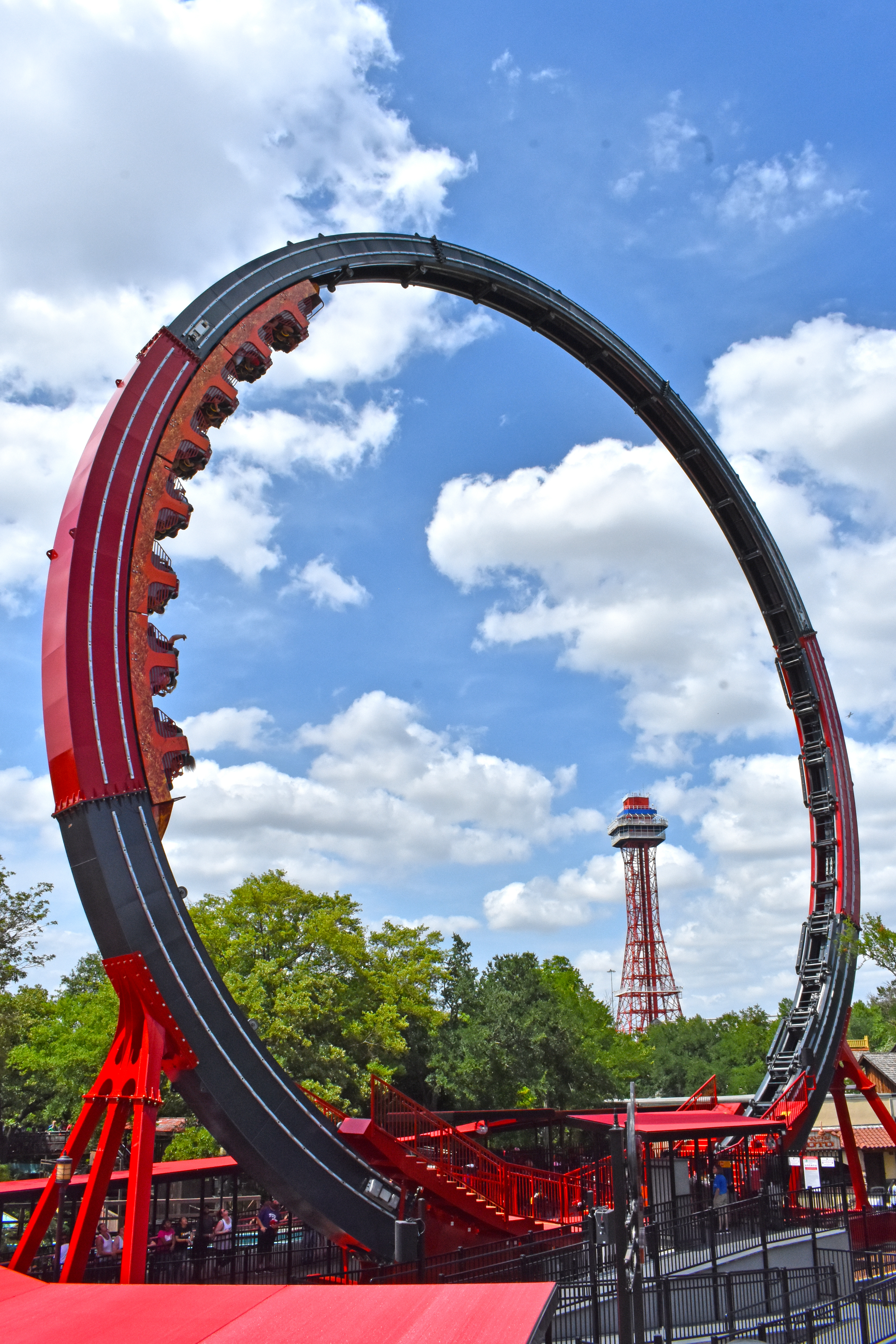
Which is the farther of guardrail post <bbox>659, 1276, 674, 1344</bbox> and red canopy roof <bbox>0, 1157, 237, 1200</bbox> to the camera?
red canopy roof <bbox>0, 1157, 237, 1200</bbox>

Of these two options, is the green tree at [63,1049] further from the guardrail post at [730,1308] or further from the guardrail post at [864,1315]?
the guardrail post at [864,1315]

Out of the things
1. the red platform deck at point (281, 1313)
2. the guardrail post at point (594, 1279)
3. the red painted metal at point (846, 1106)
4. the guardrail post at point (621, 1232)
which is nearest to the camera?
the red platform deck at point (281, 1313)

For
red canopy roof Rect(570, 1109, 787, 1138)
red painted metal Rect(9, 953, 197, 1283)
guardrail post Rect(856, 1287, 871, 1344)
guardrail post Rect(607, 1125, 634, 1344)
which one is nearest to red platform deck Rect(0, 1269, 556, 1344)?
guardrail post Rect(607, 1125, 634, 1344)

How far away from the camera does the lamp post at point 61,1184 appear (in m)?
13.9

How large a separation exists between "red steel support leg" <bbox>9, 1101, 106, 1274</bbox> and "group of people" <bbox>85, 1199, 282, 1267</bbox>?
2.96 meters

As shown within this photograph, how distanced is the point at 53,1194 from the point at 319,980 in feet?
67.6

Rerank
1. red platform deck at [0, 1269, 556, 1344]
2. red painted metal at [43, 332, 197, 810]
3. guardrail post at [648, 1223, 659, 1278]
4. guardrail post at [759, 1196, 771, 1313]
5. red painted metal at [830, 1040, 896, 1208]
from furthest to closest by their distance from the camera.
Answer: red painted metal at [830, 1040, 896, 1208]
guardrail post at [648, 1223, 659, 1278]
guardrail post at [759, 1196, 771, 1313]
red painted metal at [43, 332, 197, 810]
red platform deck at [0, 1269, 556, 1344]

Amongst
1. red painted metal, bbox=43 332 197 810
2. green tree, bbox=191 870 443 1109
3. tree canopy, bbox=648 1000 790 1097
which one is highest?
red painted metal, bbox=43 332 197 810

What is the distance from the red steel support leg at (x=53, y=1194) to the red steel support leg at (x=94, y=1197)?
259mm

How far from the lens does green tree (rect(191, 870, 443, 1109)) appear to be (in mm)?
33469

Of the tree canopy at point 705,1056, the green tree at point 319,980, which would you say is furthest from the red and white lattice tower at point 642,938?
the green tree at point 319,980

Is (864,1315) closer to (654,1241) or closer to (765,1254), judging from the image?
(765,1254)

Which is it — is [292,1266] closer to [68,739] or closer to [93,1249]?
[93,1249]

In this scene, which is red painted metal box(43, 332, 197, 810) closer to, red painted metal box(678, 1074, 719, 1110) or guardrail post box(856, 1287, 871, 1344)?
guardrail post box(856, 1287, 871, 1344)
